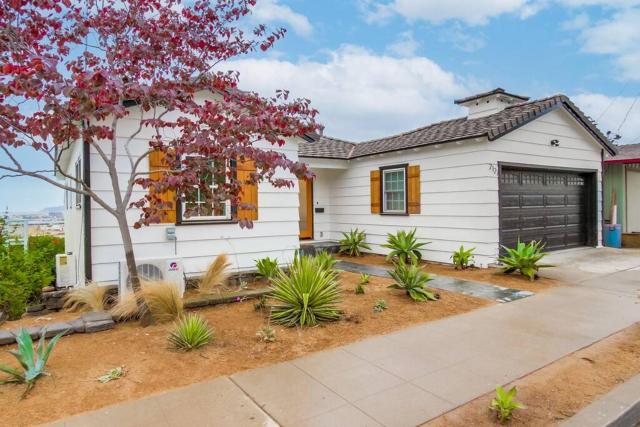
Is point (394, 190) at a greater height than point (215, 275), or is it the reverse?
point (394, 190)

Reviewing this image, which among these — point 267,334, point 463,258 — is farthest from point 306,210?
point 267,334

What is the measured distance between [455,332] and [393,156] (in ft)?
22.5

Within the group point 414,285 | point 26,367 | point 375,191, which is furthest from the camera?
point 375,191

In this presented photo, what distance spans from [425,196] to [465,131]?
184cm

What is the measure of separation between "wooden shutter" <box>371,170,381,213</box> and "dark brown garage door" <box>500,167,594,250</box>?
339 centimetres

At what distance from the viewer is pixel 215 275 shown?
6.47m

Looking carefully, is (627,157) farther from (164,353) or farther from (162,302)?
(164,353)

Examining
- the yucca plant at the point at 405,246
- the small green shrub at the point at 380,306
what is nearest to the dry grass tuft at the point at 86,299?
the small green shrub at the point at 380,306

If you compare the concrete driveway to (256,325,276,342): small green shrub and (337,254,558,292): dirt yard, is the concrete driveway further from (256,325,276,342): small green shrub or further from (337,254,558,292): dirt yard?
(256,325,276,342): small green shrub

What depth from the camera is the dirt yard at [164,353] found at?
10.1ft

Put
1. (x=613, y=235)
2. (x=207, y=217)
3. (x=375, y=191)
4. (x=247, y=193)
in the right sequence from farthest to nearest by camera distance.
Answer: (x=613, y=235) < (x=375, y=191) < (x=247, y=193) < (x=207, y=217)

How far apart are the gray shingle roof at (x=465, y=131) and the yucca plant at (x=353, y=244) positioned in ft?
7.78

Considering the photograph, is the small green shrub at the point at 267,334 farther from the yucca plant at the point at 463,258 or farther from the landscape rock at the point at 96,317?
the yucca plant at the point at 463,258

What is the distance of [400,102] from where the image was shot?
1670 centimetres
